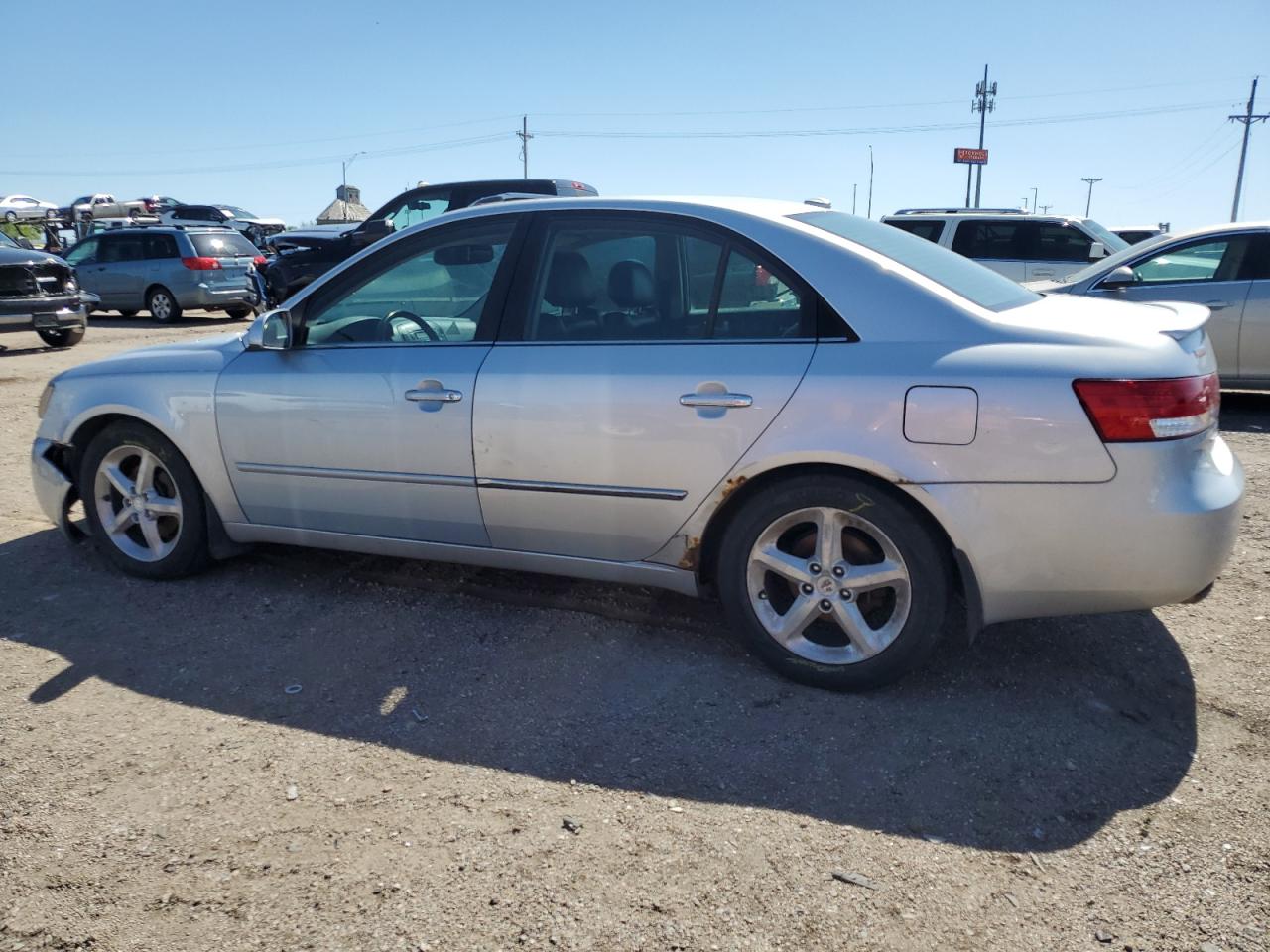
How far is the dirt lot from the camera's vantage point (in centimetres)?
238

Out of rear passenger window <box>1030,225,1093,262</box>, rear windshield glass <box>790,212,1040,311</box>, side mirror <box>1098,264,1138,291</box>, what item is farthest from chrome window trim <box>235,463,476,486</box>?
rear passenger window <box>1030,225,1093,262</box>

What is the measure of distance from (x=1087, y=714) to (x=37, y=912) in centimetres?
306

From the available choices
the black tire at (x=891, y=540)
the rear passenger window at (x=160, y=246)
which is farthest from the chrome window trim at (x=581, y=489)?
the rear passenger window at (x=160, y=246)

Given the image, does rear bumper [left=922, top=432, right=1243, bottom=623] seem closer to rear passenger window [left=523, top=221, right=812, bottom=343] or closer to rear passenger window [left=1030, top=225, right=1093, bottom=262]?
rear passenger window [left=523, top=221, right=812, bottom=343]

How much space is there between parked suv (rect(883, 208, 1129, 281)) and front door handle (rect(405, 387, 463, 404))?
405 inches

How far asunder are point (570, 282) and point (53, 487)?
2.76m

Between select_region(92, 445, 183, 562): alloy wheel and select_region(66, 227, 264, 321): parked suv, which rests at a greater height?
select_region(66, 227, 264, 321): parked suv

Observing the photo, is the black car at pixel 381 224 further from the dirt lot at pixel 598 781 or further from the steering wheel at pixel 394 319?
the dirt lot at pixel 598 781

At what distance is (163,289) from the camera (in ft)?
56.5

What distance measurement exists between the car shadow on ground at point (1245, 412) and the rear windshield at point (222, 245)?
15.2 metres

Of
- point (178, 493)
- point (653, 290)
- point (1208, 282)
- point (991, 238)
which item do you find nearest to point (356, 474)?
point (178, 493)

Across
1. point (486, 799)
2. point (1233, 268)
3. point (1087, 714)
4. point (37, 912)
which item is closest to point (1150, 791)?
point (1087, 714)

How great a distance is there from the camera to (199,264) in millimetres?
16891

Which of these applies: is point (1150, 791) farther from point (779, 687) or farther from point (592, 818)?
point (592, 818)
